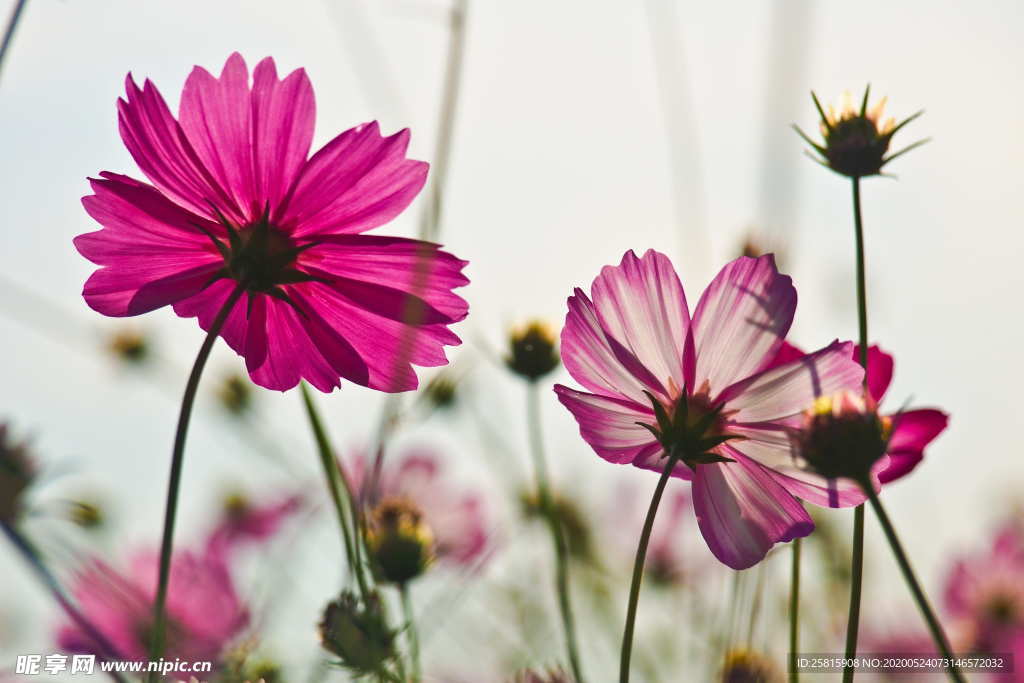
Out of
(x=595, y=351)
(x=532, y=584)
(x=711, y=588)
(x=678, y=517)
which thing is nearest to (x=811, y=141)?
(x=595, y=351)

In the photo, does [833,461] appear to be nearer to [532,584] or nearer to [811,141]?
[811,141]

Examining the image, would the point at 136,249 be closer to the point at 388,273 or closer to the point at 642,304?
the point at 388,273

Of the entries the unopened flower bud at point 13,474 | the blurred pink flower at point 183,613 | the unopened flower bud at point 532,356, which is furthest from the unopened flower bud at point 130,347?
the unopened flower bud at point 13,474

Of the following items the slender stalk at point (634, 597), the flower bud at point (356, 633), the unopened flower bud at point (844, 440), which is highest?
the unopened flower bud at point (844, 440)

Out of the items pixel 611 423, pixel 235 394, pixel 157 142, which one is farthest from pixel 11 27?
pixel 235 394

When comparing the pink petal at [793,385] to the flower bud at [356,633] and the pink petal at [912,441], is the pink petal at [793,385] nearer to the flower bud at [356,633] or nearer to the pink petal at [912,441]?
the pink petal at [912,441]

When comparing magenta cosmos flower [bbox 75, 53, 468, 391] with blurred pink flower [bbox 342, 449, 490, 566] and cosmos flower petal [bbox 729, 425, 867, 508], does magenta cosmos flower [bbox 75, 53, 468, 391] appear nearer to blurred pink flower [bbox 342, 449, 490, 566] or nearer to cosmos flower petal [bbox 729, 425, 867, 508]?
cosmos flower petal [bbox 729, 425, 867, 508]

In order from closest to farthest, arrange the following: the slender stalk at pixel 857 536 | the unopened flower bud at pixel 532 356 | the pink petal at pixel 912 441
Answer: the slender stalk at pixel 857 536 < the pink petal at pixel 912 441 < the unopened flower bud at pixel 532 356

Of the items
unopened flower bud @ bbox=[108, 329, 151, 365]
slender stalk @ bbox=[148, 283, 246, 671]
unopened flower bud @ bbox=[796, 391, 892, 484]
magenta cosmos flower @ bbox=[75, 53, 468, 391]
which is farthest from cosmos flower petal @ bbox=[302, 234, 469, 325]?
unopened flower bud @ bbox=[108, 329, 151, 365]
